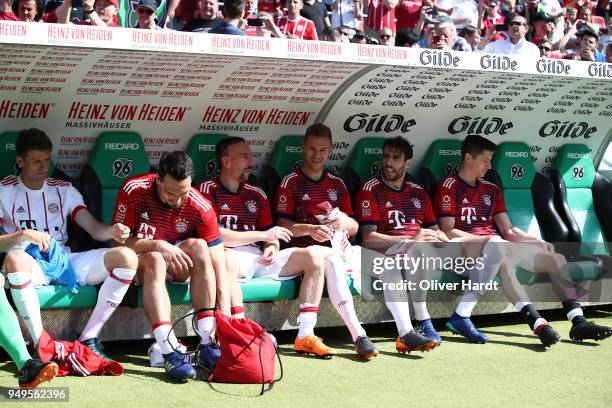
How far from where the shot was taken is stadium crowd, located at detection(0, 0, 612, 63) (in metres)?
8.73

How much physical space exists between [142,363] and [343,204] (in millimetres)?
1986

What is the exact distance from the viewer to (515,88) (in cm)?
838

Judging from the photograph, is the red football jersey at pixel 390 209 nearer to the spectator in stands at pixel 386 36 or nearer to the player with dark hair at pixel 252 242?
the player with dark hair at pixel 252 242

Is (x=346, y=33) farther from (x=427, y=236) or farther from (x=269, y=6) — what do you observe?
(x=427, y=236)

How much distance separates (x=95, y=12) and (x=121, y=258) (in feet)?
10.4

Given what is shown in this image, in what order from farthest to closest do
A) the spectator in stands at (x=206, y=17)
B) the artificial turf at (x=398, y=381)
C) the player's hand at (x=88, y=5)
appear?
the spectator in stands at (x=206, y=17) → the player's hand at (x=88, y=5) → the artificial turf at (x=398, y=381)

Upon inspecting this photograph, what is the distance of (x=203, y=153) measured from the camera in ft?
24.7

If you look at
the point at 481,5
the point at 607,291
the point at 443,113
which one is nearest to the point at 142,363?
the point at 443,113

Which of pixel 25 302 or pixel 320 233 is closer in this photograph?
pixel 25 302

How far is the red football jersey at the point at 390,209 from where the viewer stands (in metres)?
7.55

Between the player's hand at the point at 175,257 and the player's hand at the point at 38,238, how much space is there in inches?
25.2

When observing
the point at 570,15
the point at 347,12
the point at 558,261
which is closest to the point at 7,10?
the point at 347,12

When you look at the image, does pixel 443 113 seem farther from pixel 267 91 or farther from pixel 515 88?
pixel 267 91
